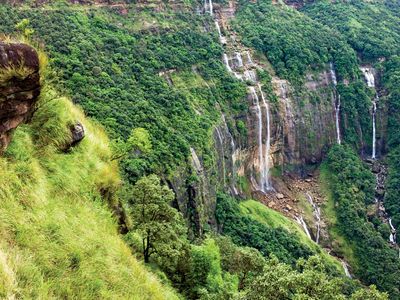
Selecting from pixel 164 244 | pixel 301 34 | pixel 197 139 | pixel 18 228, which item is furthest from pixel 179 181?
pixel 301 34

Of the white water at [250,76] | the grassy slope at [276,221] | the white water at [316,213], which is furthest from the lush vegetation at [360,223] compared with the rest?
Result: the white water at [250,76]

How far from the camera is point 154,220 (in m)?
12.9

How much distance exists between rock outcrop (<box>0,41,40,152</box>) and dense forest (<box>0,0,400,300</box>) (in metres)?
0.04

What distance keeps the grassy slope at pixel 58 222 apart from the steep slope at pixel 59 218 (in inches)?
0.5

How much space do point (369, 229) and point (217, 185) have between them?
49.3 ft

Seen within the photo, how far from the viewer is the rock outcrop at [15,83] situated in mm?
7543

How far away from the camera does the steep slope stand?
643cm

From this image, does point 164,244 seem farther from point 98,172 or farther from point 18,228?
point 18,228

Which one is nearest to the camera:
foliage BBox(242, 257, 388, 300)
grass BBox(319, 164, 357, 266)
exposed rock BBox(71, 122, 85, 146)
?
exposed rock BBox(71, 122, 85, 146)

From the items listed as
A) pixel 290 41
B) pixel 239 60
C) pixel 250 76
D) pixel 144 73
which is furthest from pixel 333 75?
pixel 144 73

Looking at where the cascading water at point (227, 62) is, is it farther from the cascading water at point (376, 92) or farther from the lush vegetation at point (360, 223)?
the cascading water at point (376, 92)

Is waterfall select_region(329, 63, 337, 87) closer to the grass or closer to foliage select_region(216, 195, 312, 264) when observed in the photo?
the grass

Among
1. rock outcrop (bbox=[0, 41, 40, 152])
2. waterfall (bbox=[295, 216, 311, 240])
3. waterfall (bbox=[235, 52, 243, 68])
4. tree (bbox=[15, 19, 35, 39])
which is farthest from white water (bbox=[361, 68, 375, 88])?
rock outcrop (bbox=[0, 41, 40, 152])

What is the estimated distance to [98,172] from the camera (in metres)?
10.0
